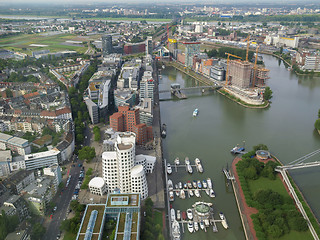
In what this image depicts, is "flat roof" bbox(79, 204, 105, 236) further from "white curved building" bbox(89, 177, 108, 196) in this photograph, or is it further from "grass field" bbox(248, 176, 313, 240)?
"grass field" bbox(248, 176, 313, 240)

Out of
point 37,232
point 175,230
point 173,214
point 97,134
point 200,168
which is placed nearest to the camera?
point 37,232

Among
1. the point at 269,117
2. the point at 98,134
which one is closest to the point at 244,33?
the point at 269,117

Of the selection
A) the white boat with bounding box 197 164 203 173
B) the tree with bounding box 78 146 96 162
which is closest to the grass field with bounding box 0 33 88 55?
the tree with bounding box 78 146 96 162

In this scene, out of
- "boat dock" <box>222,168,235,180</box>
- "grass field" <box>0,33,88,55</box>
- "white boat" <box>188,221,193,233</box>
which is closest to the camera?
"white boat" <box>188,221,193,233</box>

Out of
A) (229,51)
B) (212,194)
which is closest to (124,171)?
(212,194)

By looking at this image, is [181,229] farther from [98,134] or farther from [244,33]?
[244,33]

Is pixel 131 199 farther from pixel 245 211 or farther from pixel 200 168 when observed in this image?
pixel 200 168
